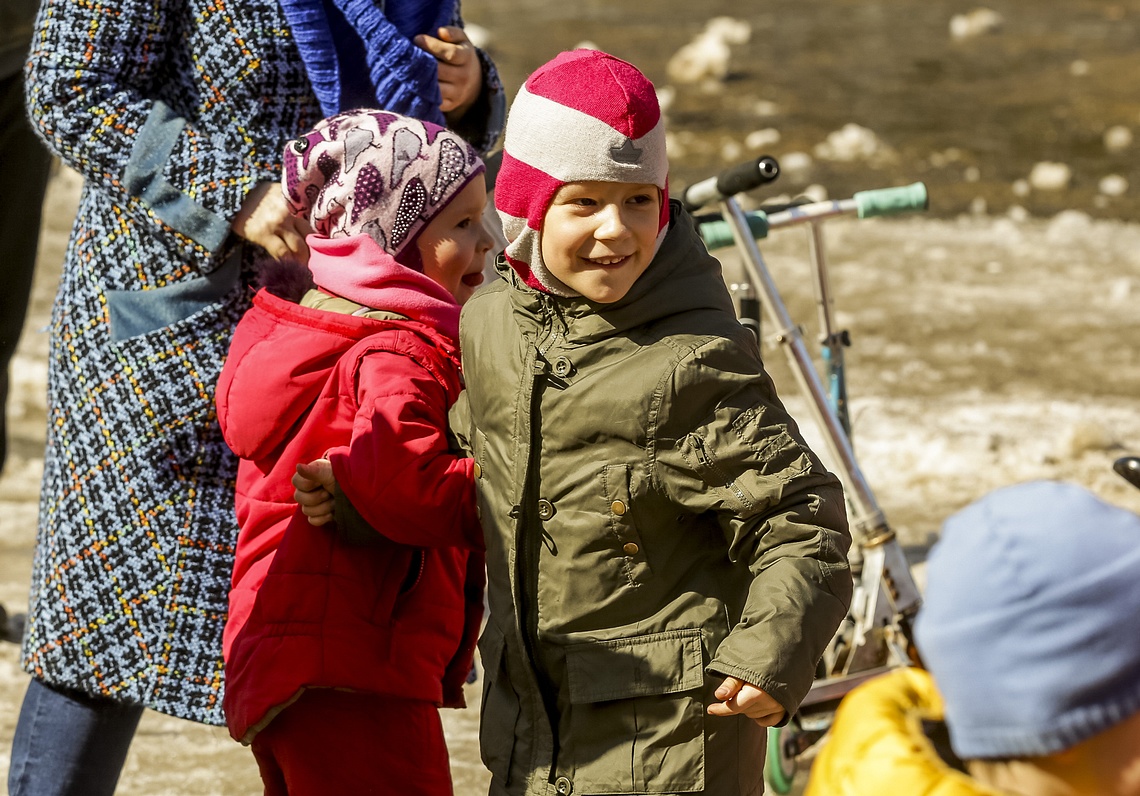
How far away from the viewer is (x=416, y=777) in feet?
8.11

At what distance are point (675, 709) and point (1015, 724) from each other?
0.85 meters

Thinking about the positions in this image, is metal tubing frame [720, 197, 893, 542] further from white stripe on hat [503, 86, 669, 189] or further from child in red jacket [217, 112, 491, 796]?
white stripe on hat [503, 86, 669, 189]

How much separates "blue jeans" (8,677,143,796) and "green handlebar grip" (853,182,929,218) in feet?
6.80

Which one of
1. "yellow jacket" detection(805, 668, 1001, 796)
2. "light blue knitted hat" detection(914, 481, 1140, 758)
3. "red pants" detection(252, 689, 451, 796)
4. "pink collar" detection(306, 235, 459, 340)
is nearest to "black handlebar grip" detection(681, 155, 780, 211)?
"pink collar" detection(306, 235, 459, 340)

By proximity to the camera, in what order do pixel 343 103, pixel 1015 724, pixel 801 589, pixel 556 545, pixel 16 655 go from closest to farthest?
pixel 1015 724
pixel 801 589
pixel 556 545
pixel 343 103
pixel 16 655

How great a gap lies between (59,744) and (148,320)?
79 centimetres

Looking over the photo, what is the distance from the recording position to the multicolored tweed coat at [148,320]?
8.50ft

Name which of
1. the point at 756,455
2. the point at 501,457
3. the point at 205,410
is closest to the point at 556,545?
the point at 501,457

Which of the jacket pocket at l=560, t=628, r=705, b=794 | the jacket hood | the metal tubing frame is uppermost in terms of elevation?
the jacket hood

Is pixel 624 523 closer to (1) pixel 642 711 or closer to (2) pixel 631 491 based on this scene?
(2) pixel 631 491

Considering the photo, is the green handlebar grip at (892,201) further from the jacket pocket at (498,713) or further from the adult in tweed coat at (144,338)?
the jacket pocket at (498,713)

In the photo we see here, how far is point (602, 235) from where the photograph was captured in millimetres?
2213

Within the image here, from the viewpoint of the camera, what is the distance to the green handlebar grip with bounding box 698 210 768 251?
375 centimetres

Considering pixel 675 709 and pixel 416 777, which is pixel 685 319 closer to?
pixel 675 709
